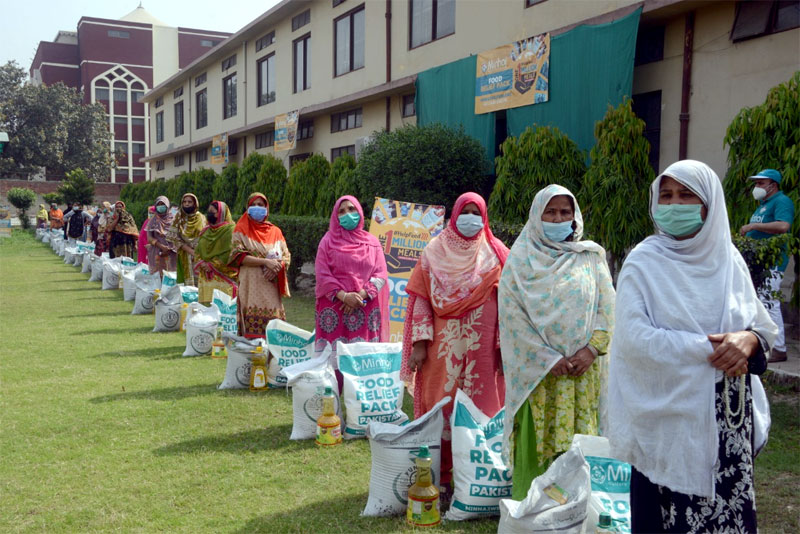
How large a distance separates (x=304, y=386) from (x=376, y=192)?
22.3 ft

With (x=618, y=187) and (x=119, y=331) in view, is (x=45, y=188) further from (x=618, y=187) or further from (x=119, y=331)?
(x=618, y=187)

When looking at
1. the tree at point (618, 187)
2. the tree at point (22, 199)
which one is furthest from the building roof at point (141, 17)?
the tree at point (618, 187)

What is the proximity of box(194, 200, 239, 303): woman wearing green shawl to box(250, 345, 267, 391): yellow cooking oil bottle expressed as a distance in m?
1.73

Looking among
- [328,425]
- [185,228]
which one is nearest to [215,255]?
[185,228]

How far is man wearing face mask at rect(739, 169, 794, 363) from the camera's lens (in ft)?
19.0

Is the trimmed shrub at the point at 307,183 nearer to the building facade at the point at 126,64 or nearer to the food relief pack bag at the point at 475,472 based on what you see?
the food relief pack bag at the point at 475,472

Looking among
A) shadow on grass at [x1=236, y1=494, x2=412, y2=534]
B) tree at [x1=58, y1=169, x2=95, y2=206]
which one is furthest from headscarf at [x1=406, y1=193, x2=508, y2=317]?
tree at [x1=58, y1=169, x2=95, y2=206]

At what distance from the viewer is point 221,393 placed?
592 cm

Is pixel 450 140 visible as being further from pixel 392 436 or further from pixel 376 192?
pixel 392 436

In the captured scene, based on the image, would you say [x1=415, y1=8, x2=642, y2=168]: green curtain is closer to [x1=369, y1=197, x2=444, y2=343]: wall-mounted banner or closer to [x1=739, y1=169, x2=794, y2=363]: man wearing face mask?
[x1=739, y1=169, x2=794, y2=363]: man wearing face mask

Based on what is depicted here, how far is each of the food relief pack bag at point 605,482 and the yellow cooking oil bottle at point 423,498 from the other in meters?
0.78

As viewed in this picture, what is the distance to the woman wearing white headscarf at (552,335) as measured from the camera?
118 inches

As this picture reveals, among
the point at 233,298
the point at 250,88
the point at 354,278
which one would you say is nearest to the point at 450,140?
the point at 233,298

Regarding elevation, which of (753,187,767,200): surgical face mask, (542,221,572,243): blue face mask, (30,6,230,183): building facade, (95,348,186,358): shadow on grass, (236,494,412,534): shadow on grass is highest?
(30,6,230,183): building facade
